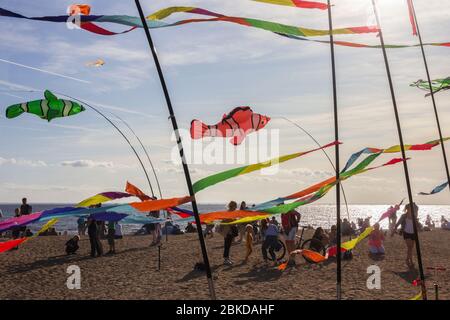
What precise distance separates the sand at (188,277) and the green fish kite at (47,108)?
4835mm

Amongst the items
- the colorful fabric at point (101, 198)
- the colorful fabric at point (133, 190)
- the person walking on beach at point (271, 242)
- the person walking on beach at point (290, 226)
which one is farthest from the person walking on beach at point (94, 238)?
the colorful fabric at point (101, 198)

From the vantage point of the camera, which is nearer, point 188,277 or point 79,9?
point 79,9

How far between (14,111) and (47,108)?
1.64 ft

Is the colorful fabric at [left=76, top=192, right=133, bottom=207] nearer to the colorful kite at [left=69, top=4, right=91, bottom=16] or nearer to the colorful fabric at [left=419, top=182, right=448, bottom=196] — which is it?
the colorful kite at [left=69, top=4, right=91, bottom=16]

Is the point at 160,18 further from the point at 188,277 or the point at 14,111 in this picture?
the point at 188,277

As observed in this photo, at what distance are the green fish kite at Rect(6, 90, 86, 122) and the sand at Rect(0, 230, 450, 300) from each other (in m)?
4.83

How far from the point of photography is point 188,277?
42.6 ft

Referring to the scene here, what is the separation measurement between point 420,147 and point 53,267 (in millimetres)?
11857

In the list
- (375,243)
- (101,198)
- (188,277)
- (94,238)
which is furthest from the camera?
(94,238)

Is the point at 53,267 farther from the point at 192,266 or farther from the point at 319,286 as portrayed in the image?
the point at 319,286

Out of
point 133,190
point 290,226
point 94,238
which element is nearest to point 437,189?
point 133,190
